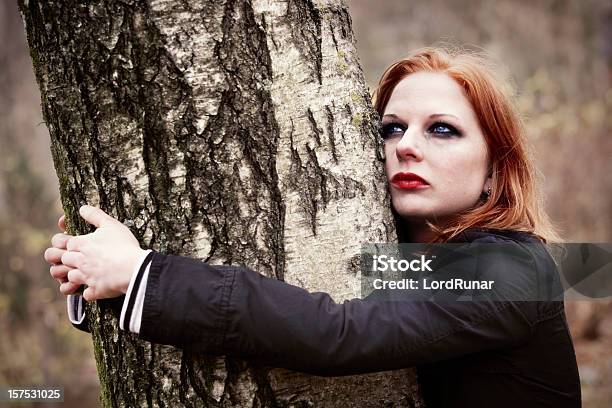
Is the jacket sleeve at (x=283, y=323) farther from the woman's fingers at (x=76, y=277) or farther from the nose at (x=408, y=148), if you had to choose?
the nose at (x=408, y=148)

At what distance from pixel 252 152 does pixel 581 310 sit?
553 centimetres

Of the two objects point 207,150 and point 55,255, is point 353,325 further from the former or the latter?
point 55,255

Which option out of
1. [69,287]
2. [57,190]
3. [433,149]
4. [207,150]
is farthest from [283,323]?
[57,190]

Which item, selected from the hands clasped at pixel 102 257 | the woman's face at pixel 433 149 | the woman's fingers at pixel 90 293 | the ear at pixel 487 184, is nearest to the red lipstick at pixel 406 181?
the woman's face at pixel 433 149

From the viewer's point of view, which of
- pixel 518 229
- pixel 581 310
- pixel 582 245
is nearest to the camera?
pixel 518 229

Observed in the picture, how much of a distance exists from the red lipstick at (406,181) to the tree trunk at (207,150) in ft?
0.76

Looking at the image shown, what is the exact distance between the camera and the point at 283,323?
136 centimetres

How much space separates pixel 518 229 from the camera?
1.86 meters

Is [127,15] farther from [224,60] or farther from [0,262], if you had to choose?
[0,262]

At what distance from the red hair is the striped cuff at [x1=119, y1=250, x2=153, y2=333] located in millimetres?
903

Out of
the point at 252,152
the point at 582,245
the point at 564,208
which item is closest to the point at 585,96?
the point at 564,208

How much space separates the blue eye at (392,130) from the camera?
191 centimetres

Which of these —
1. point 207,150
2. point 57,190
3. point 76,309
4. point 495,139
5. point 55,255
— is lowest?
point 76,309

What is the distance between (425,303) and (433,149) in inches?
22.0
